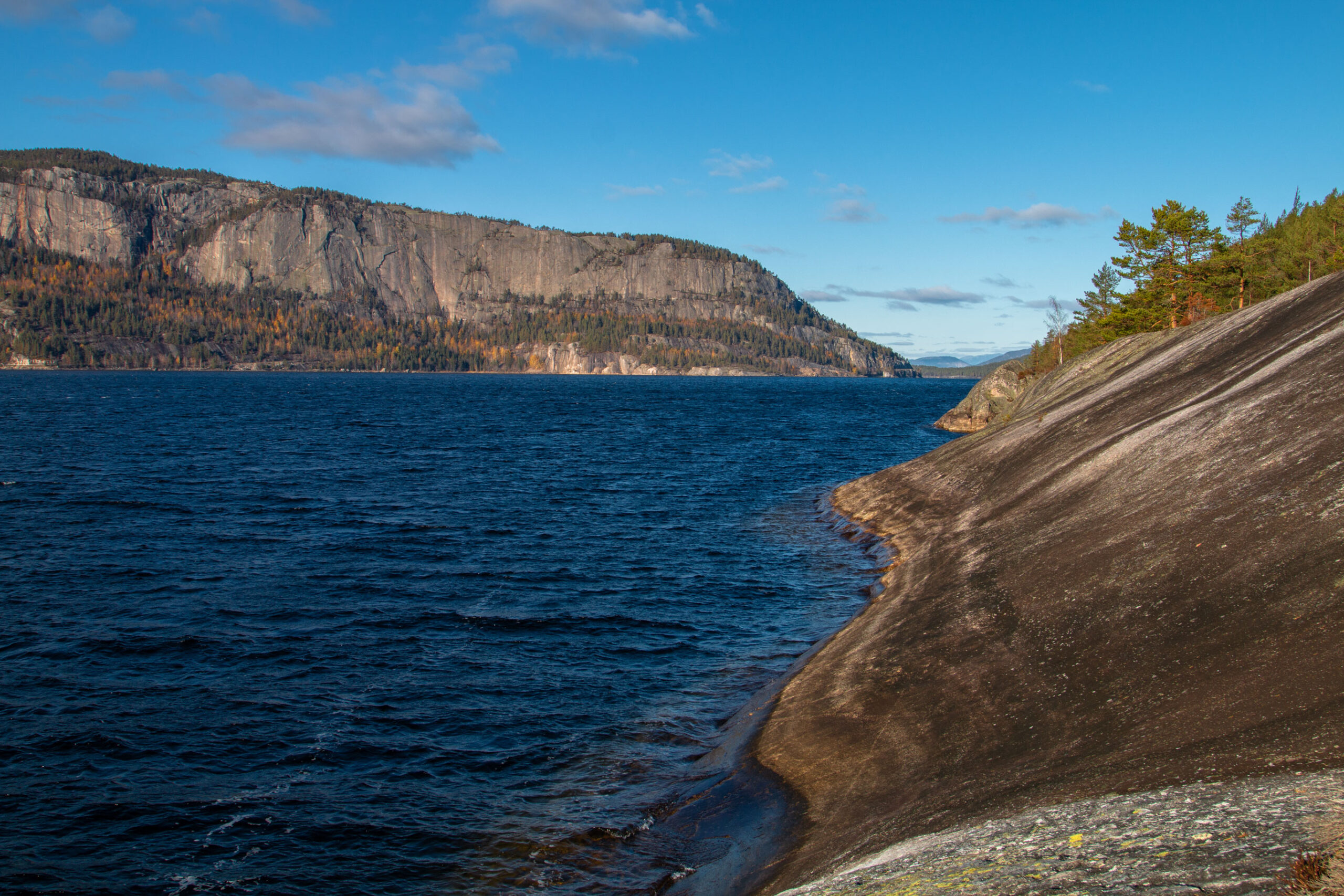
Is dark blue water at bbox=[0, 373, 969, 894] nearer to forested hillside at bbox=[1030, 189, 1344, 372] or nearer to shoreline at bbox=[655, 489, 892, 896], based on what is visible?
shoreline at bbox=[655, 489, 892, 896]

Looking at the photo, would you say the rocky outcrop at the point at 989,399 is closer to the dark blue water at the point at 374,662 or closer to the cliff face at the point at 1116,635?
the dark blue water at the point at 374,662

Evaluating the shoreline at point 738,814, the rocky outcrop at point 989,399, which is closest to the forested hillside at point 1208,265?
the rocky outcrop at point 989,399

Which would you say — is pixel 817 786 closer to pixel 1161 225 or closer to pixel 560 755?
pixel 560 755

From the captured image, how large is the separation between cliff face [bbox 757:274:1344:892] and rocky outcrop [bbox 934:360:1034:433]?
174 ft

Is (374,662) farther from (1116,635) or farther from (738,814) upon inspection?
(1116,635)

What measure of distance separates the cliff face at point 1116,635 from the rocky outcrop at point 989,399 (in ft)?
174

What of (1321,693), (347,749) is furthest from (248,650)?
(1321,693)

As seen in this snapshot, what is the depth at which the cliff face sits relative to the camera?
33.8 ft

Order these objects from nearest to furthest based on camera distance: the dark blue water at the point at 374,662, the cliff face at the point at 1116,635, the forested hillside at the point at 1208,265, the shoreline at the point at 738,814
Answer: the cliff face at the point at 1116,635 → the shoreline at the point at 738,814 → the dark blue water at the point at 374,662 → the forested hillside at the point at 1208,265

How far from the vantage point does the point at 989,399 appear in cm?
8106

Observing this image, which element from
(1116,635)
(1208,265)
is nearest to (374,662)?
(1116,635)

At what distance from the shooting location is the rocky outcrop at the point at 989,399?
259 ft

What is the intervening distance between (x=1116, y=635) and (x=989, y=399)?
7178 cm

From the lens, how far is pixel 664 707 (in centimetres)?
1794
